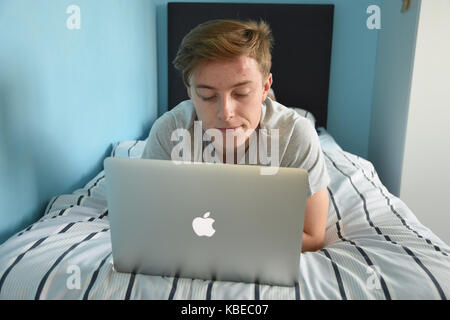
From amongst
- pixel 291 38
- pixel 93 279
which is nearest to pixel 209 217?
pixel 93 279

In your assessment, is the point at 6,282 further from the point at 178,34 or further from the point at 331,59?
the point at 331,59

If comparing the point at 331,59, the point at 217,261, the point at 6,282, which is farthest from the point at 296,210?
the point at 331,59

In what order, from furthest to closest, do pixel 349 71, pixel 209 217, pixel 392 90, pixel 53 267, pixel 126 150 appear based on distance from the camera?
1. pixel 349 71
2. pixel 392 90
3. pixel 126 150
4. pixel 53 267
5. pixel 209 217

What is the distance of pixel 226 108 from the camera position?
97 cm

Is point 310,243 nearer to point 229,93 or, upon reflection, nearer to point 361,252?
point 361,252

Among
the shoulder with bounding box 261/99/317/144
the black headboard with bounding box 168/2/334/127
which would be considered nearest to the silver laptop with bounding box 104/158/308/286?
the shoulder with bounding box 261/99/317/144

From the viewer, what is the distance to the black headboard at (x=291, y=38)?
261cm

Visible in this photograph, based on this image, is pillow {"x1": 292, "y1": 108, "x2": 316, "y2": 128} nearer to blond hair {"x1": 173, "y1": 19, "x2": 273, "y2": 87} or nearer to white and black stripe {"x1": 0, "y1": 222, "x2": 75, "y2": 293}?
blond hair {"x1": 173, "y1": 19, "x2": 273, "y2": 87}

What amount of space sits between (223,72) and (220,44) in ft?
0.21

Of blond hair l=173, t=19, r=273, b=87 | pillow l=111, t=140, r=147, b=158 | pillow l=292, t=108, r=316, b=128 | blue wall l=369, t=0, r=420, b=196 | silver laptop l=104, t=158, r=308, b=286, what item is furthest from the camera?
pillow l=292, t=108, r=316, b=128

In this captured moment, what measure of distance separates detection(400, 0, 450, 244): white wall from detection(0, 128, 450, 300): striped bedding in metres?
0.96

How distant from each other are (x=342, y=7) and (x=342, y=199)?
1686mm

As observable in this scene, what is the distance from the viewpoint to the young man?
95 centimetres
